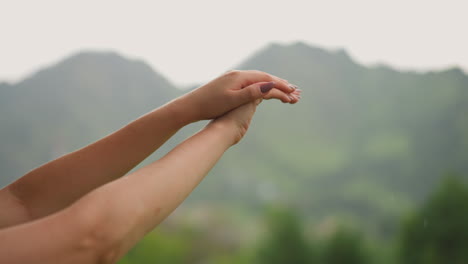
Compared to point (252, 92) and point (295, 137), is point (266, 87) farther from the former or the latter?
point (295, 137)

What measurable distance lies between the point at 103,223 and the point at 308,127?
23.6 m

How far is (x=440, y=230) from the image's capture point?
8.45 meters

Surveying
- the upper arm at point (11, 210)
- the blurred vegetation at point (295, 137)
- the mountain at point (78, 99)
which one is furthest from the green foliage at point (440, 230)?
the mountain at point (78, 99)

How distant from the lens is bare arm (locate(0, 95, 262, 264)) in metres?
0.42

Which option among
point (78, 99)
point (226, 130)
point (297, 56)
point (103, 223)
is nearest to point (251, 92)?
point (226, 130)

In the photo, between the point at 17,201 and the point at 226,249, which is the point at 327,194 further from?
the point at 17,201

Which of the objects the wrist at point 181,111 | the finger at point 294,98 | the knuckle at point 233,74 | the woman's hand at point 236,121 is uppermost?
the knuckle at point 233,74

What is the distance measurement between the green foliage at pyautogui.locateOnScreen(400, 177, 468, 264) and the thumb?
26.1 ft

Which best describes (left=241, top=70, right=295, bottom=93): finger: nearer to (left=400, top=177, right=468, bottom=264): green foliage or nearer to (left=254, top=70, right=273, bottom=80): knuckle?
(left=254, top=70, right=273, bottom=80): knuckle

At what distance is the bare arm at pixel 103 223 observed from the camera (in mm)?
419

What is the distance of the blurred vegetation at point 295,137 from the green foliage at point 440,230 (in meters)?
4.97

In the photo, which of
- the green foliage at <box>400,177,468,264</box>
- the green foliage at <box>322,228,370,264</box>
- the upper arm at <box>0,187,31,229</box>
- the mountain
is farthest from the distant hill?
the upper arm at <box>0,187,31,229</box>

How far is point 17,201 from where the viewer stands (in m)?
0.64

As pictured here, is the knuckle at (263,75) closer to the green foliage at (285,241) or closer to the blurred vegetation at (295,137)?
the green foliage at (285,241)
